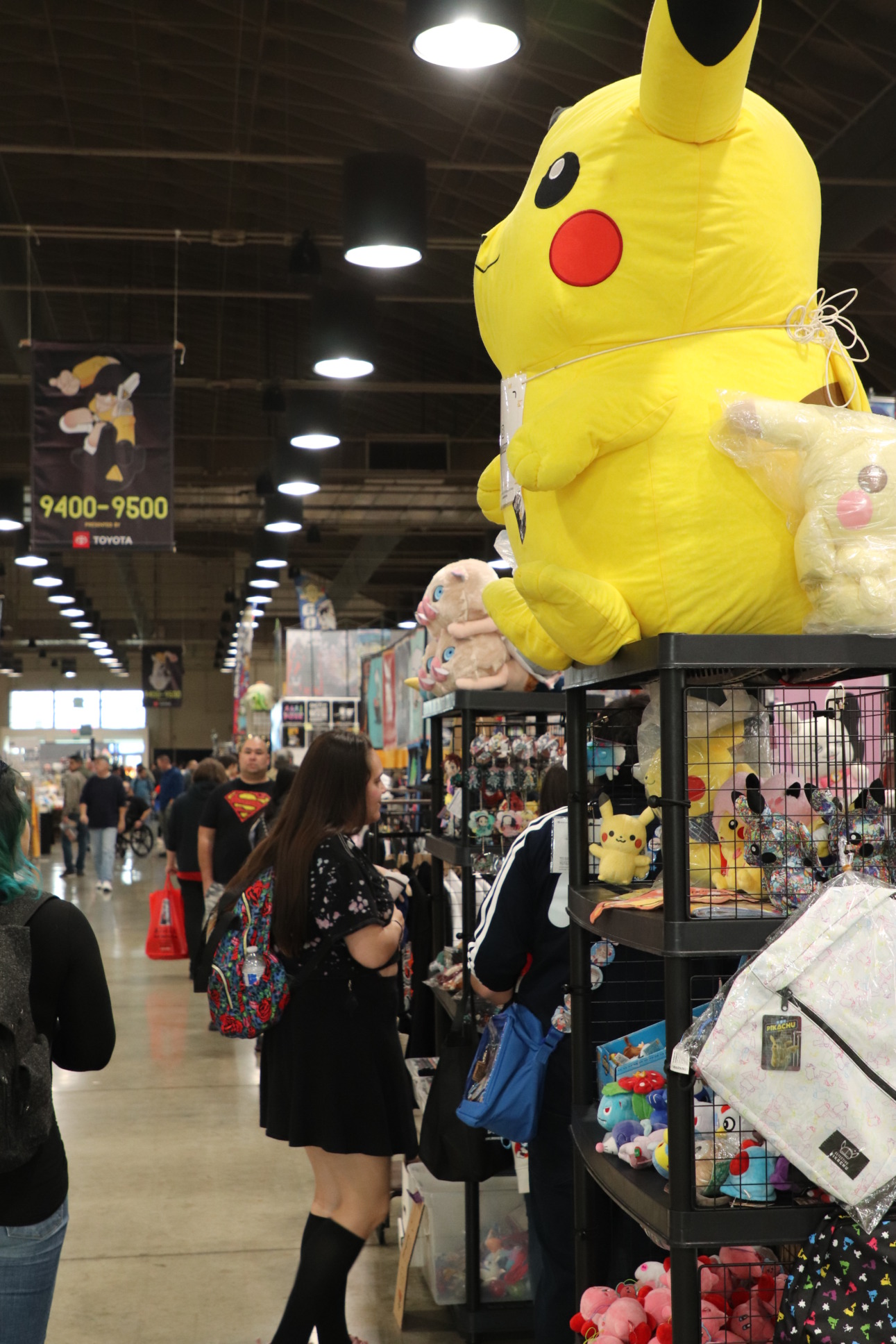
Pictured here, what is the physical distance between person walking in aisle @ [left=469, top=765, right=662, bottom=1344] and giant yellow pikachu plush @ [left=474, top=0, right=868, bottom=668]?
0.99 m

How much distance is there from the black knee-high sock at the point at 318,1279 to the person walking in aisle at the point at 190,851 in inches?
199

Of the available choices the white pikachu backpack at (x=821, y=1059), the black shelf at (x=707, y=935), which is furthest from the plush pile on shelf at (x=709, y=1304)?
the black shelf at (x=707, y=935)

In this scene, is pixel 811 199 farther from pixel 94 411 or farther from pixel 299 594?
pixel 299 594

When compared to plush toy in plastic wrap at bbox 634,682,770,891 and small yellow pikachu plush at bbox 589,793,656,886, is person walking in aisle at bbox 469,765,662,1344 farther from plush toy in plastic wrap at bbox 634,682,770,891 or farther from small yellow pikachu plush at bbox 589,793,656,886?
plush toy in plastic wrap at bbox 634,682,770,891

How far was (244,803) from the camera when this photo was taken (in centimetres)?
696

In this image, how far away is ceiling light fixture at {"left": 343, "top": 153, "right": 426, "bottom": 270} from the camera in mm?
6293

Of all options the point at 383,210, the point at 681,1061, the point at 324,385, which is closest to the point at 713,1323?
the point at 681,1061

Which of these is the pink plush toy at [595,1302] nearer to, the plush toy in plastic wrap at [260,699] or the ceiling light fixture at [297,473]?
the ceiling light fixture at [297,473]

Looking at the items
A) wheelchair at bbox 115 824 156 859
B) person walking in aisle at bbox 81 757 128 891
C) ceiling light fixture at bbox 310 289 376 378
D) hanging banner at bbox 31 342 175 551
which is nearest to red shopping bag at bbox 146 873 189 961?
hanging banner at bbox 31 342 175 551

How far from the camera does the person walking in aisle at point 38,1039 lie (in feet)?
7.01

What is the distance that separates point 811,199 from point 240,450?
603 inches

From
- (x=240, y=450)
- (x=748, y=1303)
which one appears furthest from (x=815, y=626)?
(x=240, y=450)

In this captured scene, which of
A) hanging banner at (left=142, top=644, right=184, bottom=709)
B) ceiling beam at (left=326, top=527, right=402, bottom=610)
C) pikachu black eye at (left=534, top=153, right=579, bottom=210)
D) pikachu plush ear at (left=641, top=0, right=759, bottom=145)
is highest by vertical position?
ceiling beam at (left=326, top=527, right=402, bottom=610)

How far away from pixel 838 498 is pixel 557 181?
64 cm
